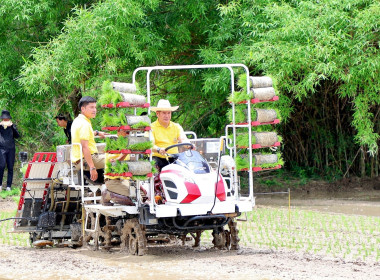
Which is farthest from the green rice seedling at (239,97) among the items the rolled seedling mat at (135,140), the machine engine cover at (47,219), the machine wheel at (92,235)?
the machine engine cover at (47,219)

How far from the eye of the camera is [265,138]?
10.1 meters

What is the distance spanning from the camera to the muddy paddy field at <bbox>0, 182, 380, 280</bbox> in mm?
8375

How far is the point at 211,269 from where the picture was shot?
8.56m

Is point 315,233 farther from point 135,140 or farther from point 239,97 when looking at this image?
point 135,140

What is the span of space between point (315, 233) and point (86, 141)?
157 inches

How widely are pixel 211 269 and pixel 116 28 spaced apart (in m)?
8.12

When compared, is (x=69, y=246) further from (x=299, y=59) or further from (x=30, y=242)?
(x=299, y=59)

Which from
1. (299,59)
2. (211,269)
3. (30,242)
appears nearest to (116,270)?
(211,269)

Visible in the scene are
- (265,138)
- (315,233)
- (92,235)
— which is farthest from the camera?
(315,233)

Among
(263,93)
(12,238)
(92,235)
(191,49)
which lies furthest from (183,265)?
(191,49)

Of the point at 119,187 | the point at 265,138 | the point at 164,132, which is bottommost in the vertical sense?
the point at 119,187

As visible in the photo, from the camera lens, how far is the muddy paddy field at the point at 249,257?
8.38 m

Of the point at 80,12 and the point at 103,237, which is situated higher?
the point at 80,12

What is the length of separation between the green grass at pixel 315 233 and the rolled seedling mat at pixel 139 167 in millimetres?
2345
